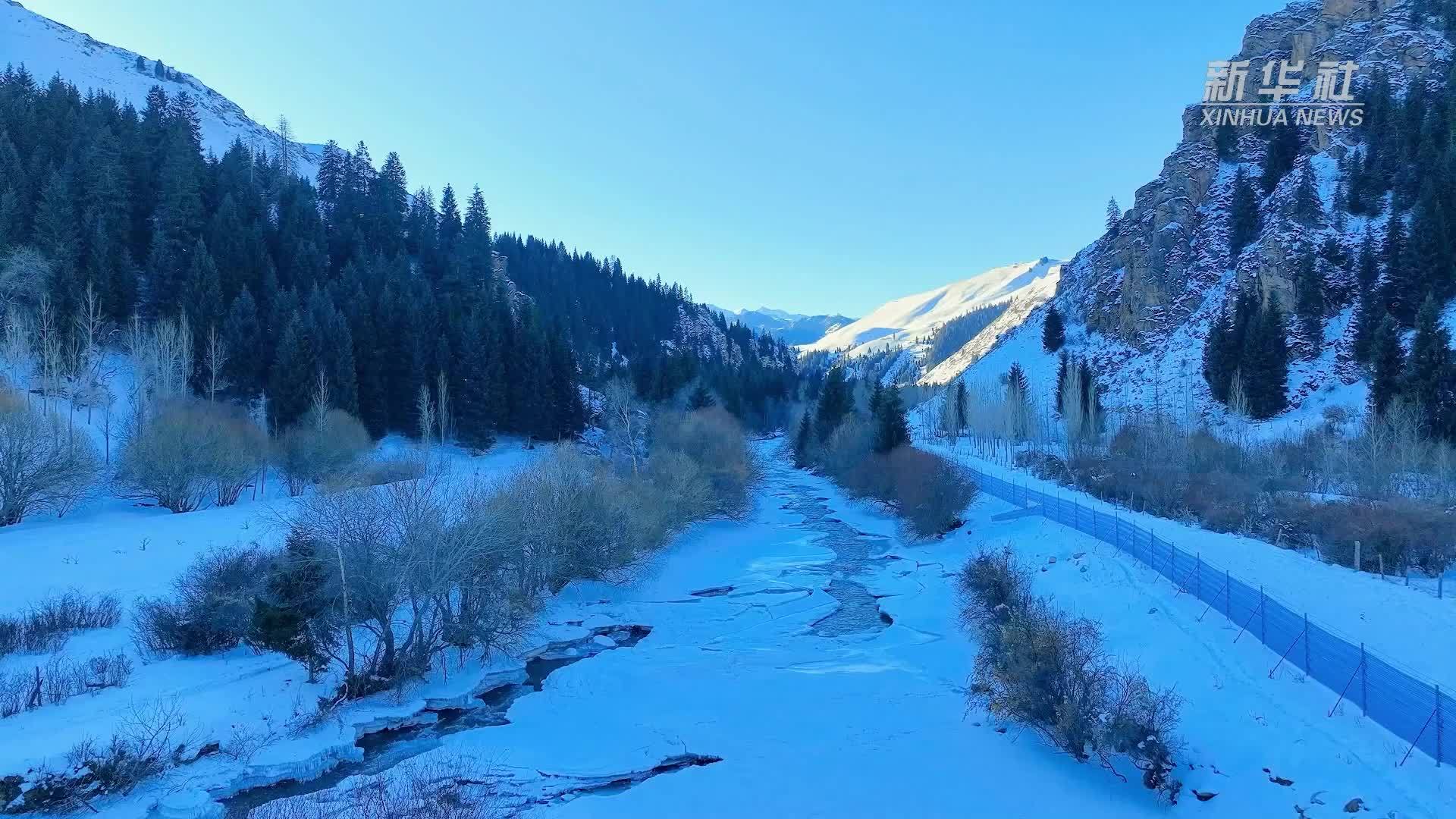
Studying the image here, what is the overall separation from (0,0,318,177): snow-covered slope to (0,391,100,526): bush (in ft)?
350

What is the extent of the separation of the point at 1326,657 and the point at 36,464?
3892cm

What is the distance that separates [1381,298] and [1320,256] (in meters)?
10.9

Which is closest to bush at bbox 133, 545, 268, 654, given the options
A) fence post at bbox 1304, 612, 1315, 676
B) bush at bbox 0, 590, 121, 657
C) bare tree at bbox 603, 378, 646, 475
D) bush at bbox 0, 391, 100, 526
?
bush at bbox 0, 590, 121, 657

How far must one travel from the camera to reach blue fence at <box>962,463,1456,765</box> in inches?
505

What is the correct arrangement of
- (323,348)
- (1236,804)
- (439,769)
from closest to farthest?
1. (1236,804)
2. (439,769)
3. (323,348)

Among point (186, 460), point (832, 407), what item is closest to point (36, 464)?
point (186, 460)

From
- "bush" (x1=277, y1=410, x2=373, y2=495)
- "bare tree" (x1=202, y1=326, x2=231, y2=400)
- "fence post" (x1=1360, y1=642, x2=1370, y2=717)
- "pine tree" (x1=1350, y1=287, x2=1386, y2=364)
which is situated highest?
"pine tree" (x1=1350, y1=287, x2=1386, y2=364)

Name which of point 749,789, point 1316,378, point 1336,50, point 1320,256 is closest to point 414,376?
point 749,789

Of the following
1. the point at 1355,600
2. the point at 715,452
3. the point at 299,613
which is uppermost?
the point at 715,452

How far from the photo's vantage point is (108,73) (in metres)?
126

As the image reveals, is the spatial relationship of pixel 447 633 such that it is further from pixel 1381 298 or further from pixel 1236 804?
pixel 1381 298

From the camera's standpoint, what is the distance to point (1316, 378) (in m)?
66.6

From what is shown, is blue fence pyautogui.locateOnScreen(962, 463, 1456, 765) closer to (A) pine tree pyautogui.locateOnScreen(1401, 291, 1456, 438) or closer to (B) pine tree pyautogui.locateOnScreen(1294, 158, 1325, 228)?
(A) pine tree pyautogui.locateOnScreen(1401, 291, 1456, 438)

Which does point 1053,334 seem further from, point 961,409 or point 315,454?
point 315,454
